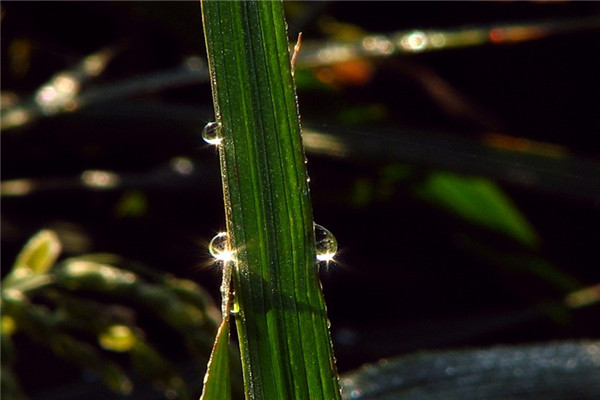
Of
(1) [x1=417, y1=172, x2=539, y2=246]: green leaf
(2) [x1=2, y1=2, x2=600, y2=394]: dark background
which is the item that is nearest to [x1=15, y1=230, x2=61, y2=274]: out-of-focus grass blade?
(2) [x1=2, y1=2, x2=600, y2=394]: dark background

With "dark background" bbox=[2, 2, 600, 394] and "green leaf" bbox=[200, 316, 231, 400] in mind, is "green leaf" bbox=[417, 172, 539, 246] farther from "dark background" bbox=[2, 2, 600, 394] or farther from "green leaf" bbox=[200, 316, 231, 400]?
"green leaf" bbox=[200, 316, 231, 400]

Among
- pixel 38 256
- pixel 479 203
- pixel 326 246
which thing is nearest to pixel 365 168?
pixel 479 203

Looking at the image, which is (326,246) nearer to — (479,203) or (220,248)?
(220,248)

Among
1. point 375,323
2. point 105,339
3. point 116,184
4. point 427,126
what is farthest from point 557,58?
point 105,339

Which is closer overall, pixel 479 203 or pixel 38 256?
pixel 38 256

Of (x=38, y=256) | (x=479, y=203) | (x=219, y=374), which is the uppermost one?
(x=479, y=203)

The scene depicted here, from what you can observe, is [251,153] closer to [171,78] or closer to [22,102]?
[171,78]
